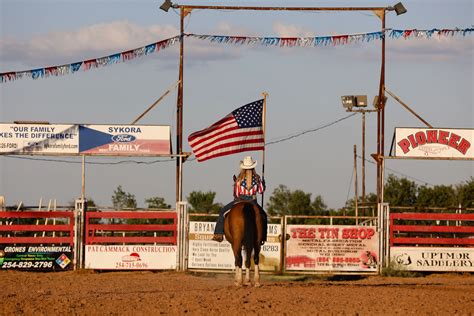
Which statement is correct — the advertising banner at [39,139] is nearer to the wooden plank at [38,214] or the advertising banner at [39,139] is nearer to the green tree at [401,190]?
the wooden plank at [38,214]

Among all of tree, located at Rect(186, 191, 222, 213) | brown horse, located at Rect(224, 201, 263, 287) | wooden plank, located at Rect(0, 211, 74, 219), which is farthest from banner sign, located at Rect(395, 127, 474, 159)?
tree, located at Rect(186, 191, 222, 213)

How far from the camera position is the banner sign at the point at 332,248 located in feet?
86.4

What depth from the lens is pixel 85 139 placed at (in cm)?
2759

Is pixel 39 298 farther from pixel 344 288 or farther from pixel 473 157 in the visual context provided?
pixel 473 157

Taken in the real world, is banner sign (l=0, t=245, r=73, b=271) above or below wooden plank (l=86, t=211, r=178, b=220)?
below

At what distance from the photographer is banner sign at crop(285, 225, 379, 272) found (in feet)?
86.4

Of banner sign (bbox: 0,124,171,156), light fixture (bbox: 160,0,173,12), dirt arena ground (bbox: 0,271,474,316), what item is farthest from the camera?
light fixture (bbox: 160,0,173,12)

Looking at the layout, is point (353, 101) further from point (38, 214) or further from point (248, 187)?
point (248, 187)

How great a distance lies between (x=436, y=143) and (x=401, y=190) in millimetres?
47908

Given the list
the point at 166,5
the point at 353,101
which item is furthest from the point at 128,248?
the point at 353,101

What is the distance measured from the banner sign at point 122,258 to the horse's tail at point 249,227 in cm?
754

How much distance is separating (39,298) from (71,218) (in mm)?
10760

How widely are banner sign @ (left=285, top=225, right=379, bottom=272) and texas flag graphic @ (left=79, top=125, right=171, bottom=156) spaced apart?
4.12 metres

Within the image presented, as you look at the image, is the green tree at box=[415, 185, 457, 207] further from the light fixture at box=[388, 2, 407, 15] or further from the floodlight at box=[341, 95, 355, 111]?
the light fixture at box=[388, 2, 407, 15]
